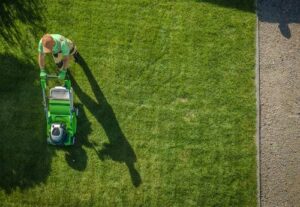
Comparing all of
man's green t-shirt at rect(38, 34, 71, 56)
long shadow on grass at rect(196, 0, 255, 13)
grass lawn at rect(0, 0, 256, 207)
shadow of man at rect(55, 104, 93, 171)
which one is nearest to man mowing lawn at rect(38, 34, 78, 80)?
man's green t-shirt at rect(38, 34, 71, 56)

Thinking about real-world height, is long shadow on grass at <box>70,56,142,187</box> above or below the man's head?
below

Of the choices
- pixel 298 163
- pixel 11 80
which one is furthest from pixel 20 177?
pixel 298 163

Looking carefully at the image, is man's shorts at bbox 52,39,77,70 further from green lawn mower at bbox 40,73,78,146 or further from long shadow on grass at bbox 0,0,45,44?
long shadow on grass at bbox 0,0,45,44

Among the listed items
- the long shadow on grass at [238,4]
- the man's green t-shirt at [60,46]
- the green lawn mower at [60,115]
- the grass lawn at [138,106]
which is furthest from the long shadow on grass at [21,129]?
the long shadow on grass at [238,4]

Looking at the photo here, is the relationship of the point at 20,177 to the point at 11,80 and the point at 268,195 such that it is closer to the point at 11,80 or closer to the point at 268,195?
the point at 11,80

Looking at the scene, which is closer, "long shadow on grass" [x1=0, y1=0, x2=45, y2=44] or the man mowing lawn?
the man mowing lawn

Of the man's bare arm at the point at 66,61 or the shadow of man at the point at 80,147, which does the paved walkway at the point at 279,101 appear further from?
the man's bare arm at the point at 66,61
